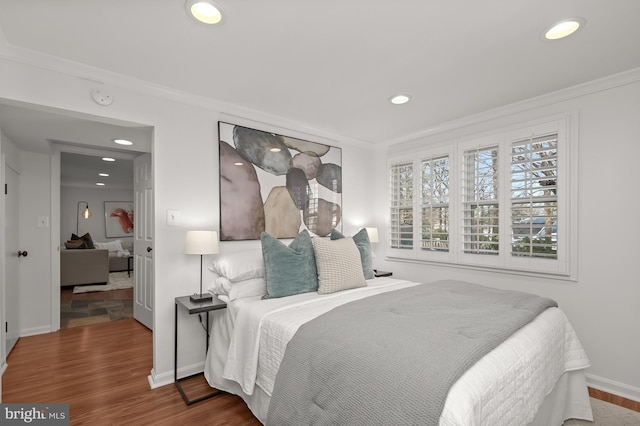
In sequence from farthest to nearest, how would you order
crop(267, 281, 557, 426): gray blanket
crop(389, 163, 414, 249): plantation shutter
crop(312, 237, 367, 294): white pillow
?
crop(389, 163, 414, 249): plantation shutter
crop(312, 237, 367, 294): white pillow
crop(267, 281, 557, 426): gray blanket

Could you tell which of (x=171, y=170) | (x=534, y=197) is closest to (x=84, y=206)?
(x=171, y=170)

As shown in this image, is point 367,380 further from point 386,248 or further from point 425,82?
point 386,248

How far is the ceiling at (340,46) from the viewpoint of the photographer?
1.64m

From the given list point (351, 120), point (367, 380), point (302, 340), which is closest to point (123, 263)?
point (351, 120)

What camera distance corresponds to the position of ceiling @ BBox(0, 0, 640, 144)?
5.39 feet

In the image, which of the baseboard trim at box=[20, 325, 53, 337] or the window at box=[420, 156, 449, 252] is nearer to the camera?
the window at box=[420, 156, 449, 252]

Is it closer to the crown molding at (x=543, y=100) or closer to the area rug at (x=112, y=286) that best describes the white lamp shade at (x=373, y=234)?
the crown molding at (x=543, y=100)

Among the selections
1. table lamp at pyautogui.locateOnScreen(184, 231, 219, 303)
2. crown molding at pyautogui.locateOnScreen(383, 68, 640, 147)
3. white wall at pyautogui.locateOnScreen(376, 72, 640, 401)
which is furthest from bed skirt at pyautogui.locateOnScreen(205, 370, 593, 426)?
crown molding at pyautogui.locateOnScreen(383, 68, 640, 147)

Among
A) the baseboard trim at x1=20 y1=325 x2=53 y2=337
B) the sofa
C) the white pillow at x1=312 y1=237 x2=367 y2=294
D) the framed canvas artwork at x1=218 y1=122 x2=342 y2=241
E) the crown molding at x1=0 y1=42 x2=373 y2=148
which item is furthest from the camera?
the sofa

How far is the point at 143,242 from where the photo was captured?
13.0 feet

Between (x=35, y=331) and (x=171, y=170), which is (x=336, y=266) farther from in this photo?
(x=35, y=331)

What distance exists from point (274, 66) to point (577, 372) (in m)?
2.89

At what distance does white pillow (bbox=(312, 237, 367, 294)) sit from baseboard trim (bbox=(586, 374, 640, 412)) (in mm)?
1949

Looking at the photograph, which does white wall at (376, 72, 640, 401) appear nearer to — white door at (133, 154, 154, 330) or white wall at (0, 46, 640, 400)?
white wall at (0, 46, 640, 400)
